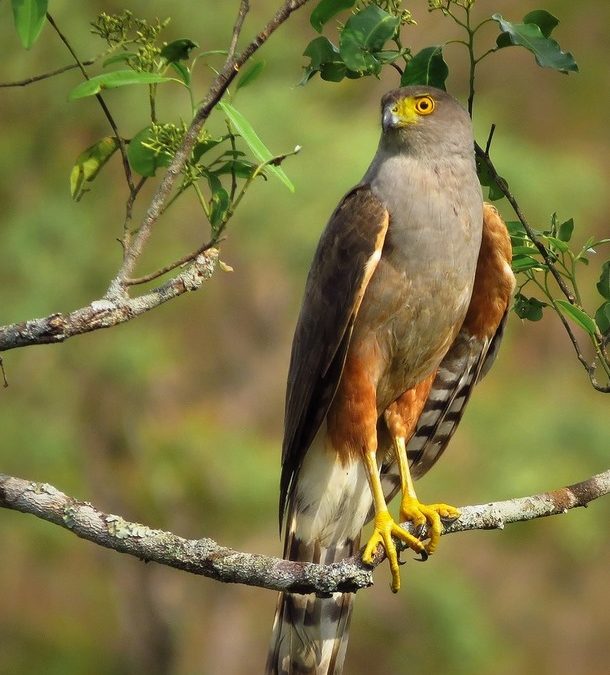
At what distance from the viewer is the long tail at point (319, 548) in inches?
135

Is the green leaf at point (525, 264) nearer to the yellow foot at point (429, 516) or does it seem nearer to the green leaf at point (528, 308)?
the green leaf at point (528, 308)

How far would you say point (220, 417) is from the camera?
10125mm

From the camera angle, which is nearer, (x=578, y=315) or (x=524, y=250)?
(x=578, y=315)

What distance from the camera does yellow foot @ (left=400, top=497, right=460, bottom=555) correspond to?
3057 millimetres

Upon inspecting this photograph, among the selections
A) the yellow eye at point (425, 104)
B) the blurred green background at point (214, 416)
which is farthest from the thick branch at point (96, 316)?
the blurred green background at point (214, 416)

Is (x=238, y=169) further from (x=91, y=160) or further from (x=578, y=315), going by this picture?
(x=578, y=315)

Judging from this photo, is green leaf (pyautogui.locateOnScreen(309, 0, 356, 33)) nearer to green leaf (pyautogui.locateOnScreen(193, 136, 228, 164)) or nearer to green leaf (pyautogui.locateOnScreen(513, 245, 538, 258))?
green leaf (pyautogui.locateOnScreen(193, 136, 228, 164))

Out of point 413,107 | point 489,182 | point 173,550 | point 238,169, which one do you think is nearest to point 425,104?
point 413,107

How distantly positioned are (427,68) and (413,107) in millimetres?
544

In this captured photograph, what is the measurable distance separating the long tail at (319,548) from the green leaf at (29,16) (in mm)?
1779

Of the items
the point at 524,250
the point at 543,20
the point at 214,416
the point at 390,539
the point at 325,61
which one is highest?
the point at 214,416

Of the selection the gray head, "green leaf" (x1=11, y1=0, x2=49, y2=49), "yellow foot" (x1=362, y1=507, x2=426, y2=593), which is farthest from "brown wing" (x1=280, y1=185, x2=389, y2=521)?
"green leaf" (x1=11, y1=0, x2=49, y2=49)

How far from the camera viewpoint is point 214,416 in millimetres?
10094

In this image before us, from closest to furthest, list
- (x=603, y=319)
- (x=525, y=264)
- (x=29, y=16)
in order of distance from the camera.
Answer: (x=29, y=16) < (x=603, y=319) < (x=525, y=264)
